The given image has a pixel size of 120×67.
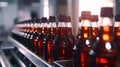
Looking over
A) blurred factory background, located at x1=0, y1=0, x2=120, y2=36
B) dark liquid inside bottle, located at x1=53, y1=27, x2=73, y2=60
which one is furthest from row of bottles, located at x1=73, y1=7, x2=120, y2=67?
blurred factory background, located at x1=0, y1=0, x2=120, y2=36

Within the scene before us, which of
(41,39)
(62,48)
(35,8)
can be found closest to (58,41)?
(62,48)

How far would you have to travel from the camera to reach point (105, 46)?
710 millimetres

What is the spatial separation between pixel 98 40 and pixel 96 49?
0.04 metres

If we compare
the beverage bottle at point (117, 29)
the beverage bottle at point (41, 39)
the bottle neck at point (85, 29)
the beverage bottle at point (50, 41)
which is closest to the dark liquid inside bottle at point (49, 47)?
the beverage bottle at point (50, 41)

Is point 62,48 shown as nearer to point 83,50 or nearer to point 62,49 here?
point 62,49

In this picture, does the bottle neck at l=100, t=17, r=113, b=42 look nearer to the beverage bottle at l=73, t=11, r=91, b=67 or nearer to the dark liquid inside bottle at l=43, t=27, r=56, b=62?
the beverage bottle at l=73, t=11, r=91, b=67

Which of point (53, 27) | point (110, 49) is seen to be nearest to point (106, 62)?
point (110, 49)

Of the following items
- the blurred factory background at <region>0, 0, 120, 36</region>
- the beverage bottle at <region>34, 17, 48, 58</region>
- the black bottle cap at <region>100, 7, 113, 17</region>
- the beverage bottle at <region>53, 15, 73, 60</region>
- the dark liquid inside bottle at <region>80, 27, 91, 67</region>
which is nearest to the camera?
the black bottle cap at <region>100, 7, 113, 17</region>

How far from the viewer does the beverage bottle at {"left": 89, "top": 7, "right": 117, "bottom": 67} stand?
688 millimetres

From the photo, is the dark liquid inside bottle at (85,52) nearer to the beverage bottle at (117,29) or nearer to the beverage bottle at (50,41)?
the beverage bottle at (117,29)

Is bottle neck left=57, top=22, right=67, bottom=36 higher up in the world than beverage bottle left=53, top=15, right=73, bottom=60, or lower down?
higher up

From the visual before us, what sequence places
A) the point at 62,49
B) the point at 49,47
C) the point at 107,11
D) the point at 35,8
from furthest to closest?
the point at 35,8
the point at 49,47
the point at 62,49
the point at 107,11

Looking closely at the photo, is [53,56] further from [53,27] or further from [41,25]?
[41,25]

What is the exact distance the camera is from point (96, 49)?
2.33ft
